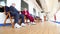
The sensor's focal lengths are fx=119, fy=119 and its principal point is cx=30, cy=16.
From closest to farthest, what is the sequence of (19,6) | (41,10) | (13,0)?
(13,0) → (19,6) → (41,10)

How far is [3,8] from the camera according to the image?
438cm

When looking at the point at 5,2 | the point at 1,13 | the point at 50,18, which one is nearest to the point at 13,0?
the point at 5,2

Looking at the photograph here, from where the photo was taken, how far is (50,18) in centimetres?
1041

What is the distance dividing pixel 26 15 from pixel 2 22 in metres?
1.16

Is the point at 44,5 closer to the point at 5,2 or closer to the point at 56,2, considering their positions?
the point at 56,2

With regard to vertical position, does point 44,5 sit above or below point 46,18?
above

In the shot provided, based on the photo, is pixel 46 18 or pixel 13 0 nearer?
pixel 13 0

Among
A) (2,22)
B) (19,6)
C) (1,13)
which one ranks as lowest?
(2,22)

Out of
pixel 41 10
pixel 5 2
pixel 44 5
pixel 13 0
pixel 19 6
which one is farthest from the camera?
pixel 41 10

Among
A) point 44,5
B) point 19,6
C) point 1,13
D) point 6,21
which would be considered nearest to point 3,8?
point 1,13

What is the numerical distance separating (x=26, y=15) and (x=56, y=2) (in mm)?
5838

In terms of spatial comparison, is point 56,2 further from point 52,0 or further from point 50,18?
point 50,18

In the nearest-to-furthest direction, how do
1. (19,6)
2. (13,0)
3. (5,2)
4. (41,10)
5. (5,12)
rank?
(5,12)
(5,2)
(13,0)
(19,6)
(41,10)

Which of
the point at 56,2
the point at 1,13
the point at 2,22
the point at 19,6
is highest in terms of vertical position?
the point at 56,2
